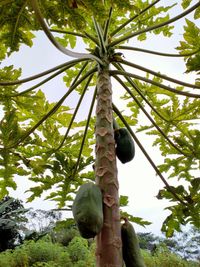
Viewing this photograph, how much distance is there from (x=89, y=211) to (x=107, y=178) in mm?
272

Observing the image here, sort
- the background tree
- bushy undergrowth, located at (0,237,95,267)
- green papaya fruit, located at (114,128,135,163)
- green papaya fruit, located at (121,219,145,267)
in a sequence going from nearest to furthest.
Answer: green papaya fruit, located at (121,219,145,267), green papaya fruit, located at (114,128,135,163), bushy undergrowth, located at (0,237,95,267), the background tree

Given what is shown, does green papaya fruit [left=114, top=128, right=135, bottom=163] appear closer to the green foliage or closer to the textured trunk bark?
the textured trunk bark

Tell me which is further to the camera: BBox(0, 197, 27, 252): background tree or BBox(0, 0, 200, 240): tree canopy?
BBox(0, 197, 27, 252): background tree

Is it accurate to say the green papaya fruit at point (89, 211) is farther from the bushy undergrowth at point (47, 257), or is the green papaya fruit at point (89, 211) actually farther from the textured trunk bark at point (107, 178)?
the bushy undergrowth at point (47, 257)

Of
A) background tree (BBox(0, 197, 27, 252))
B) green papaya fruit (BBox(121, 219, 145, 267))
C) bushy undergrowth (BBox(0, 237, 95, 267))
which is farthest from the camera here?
background tree (BBox(0, 197, 27, 252))

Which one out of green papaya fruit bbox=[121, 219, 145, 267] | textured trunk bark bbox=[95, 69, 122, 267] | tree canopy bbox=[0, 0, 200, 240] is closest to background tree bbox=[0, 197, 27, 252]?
tree canopy bbox=[0, 0, 200, 240]

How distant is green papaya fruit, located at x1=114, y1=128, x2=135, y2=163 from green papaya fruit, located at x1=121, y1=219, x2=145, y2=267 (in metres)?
0.39

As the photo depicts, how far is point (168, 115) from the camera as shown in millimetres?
2953

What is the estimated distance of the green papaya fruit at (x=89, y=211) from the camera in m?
1.48

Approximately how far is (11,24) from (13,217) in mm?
13652

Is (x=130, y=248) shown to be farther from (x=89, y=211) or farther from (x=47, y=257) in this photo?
(x=47, y=257)

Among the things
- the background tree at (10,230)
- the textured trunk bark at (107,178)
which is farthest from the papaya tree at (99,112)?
the background tree at (10,230)

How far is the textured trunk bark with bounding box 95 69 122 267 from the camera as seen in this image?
1.54m

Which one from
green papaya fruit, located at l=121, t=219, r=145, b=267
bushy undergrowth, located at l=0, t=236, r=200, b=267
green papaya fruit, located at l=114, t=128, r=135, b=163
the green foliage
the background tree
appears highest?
the background tree
